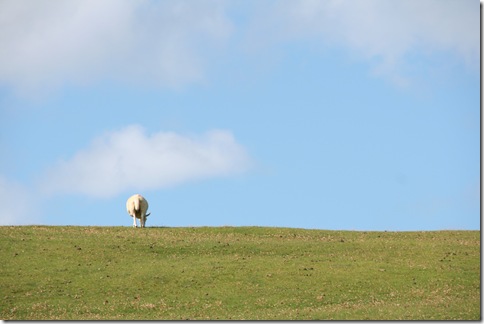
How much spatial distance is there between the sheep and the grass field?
4.67 metres

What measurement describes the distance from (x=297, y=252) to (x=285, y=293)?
885cm

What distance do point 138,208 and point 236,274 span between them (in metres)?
18.8

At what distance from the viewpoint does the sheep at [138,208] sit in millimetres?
63688

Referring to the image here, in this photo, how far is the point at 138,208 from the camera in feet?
209

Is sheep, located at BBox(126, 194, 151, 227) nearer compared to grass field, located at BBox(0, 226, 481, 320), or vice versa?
grass field, located at BBox(0, 226, 481, 320)

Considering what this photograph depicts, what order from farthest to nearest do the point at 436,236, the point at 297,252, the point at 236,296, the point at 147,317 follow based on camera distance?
the point at 436,236, the point at 297,252, the point at 236,296, the point at 147,317

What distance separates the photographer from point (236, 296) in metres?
42.8

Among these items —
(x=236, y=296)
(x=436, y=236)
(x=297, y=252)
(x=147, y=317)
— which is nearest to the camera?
(x=147, y=317)

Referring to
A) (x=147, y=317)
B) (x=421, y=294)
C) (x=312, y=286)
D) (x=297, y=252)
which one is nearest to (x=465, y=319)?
(x=421, y=294)

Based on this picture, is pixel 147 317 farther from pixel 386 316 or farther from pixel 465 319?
pixel 465 319

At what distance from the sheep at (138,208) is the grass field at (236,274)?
467cm

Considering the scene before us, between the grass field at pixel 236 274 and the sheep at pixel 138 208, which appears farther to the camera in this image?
the sheep at pixel 138 208

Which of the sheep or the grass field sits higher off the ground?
the sheep

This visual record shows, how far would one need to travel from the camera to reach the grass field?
4088 centimetres
